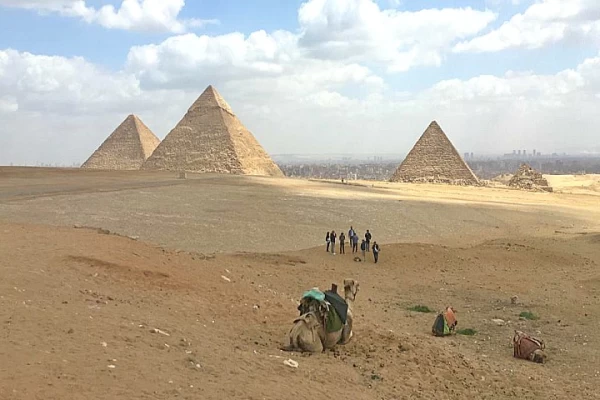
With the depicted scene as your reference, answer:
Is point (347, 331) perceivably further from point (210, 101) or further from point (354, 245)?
point (210, 101)

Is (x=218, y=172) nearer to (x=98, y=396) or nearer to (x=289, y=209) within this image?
(x=289, y=209)

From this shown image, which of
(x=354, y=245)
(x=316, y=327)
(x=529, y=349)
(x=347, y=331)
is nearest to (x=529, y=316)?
(x=529, y=349)

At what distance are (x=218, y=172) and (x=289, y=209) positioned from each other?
38647 millimetres

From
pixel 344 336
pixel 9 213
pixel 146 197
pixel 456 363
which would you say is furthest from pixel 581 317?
pixel 146 197

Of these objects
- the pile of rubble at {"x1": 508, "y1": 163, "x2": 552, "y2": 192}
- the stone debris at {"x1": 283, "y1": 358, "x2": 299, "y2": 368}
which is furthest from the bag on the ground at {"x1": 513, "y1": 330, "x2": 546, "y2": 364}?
the pile of rubble at {"x1": 508, "y1": 163, "x2": 552, "y2": 192}

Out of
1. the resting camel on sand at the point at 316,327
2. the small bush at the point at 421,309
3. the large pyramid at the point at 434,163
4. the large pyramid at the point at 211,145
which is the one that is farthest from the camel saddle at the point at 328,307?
the large pyramid at the point at 211,145

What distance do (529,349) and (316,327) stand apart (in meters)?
3.02

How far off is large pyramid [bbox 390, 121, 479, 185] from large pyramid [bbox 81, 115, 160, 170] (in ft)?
115

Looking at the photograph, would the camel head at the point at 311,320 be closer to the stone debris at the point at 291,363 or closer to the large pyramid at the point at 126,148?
the stone debris at the point at 291,363

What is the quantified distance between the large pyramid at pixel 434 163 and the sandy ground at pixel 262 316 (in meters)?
42.6

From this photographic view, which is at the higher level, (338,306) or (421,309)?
(338,306)

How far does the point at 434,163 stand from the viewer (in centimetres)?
6391

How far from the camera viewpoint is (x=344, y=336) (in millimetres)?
7293

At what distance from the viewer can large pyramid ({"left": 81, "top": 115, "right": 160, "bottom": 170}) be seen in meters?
79.7
